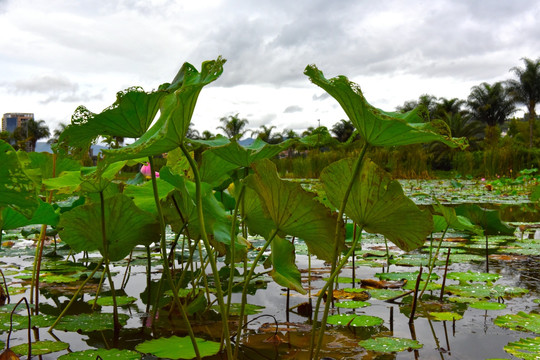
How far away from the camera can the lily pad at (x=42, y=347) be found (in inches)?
38.9

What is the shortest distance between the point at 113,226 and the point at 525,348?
3.19ft

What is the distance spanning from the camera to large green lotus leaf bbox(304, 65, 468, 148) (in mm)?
668

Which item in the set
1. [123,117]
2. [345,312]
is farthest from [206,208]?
[345,312]

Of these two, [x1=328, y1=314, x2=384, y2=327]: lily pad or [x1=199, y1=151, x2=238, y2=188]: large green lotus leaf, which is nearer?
[x1=199, y1=151, x2=238, y2=188]: large green lotus leaf

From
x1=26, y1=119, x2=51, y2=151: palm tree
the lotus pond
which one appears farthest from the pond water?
x1=26, y1=119, x2=51, y2=151: palm tree

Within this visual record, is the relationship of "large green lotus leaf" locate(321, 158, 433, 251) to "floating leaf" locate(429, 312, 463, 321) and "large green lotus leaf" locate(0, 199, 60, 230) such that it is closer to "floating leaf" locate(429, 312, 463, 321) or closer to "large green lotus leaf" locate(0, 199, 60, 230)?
"floating leaf" locate(429, 312, 463, 321)

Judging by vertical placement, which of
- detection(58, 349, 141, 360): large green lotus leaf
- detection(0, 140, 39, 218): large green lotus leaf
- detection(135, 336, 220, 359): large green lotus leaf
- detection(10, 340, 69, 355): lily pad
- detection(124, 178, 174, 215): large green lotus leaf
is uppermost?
detection(0, 140, 39, 218): large green lotus leaf

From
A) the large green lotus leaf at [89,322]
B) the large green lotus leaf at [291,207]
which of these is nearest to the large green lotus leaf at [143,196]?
the large green lotus leaf at [89,322]

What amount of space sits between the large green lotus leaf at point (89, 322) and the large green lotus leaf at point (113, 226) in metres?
0.16

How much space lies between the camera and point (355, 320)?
1220mm

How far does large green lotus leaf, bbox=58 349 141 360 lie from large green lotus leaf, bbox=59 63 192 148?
0.43 m

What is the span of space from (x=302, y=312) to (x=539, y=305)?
2.39 feet

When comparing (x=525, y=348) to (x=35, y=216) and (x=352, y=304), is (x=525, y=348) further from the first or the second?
(x=35, y=216)

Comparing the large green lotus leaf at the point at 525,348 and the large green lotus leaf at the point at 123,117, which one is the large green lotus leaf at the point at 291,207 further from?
→ the large green lotus leaf at the point at 525,348
